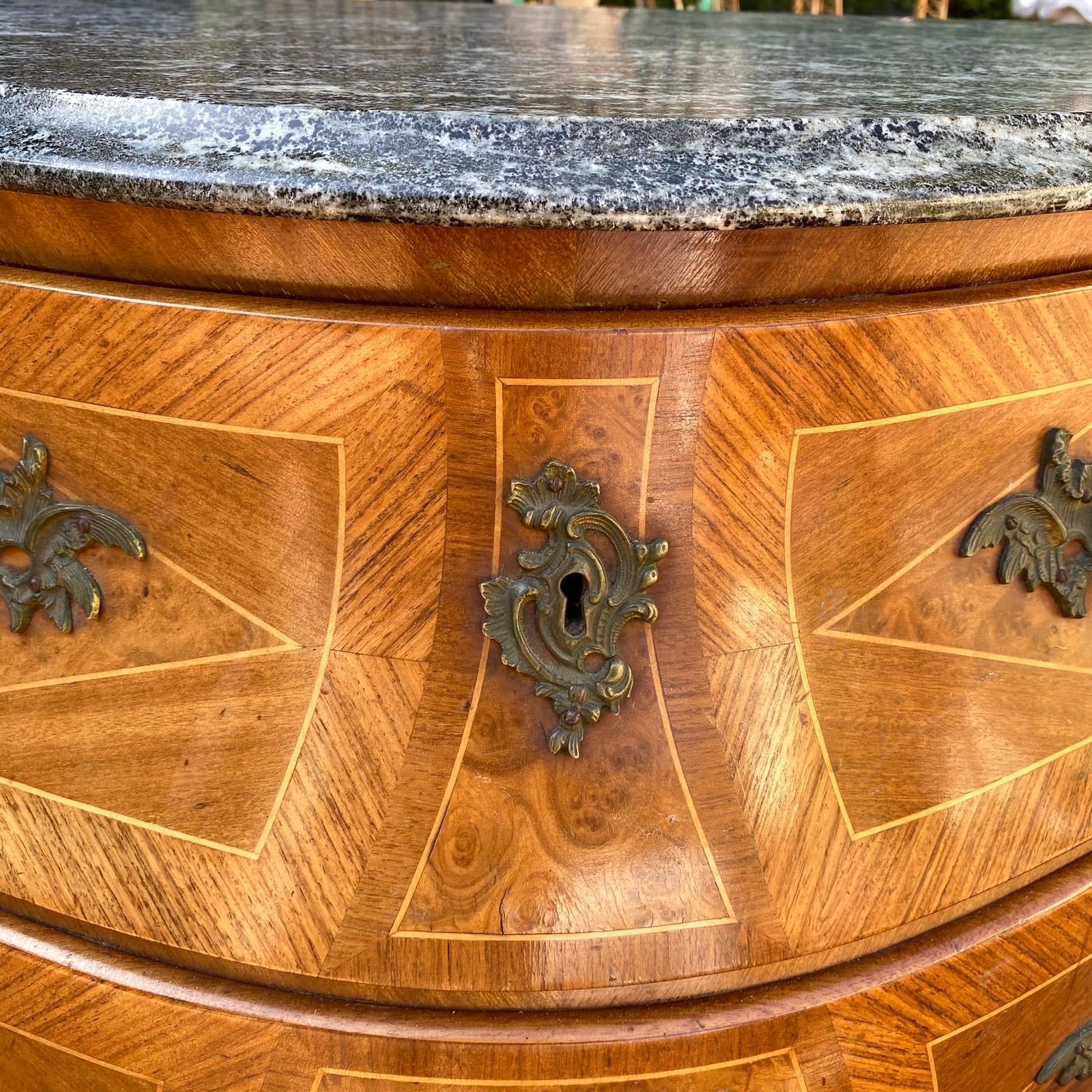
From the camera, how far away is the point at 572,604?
0.51m

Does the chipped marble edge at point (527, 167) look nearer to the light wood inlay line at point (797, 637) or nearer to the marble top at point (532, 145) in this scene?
the marble top at point (532, 145)

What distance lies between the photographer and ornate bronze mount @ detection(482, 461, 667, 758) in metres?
0.49

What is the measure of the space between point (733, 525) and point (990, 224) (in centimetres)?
16

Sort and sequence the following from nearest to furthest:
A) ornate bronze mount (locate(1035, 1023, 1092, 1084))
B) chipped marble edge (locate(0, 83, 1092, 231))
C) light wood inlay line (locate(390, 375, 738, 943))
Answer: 1. chipped marble edge (locate(0, 83, 1092, 231))
2. light wood inlay line (locate(390, 375, 738, 943))
3. ornate bronze mount (locate(1035, 1023, 1092, 1084))

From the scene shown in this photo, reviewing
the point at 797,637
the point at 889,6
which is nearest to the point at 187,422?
the point at 797,637

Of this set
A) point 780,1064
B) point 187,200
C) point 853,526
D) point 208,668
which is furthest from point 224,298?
point 780,1064

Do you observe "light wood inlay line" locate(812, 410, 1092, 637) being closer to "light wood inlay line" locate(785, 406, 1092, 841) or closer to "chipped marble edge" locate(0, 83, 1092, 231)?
"light wood inlay line" locate(785, 406, 1092, 841)

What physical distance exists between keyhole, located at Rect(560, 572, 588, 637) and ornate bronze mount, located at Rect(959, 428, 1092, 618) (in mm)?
188

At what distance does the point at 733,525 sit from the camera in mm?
512

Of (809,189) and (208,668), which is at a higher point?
(809,189)

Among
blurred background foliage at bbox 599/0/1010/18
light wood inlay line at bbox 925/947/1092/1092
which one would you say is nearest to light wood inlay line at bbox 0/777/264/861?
light wood inlay line at bbox 925/947/1092/1092

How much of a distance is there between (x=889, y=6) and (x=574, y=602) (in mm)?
2197

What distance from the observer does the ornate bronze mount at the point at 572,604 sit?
1.61 ft

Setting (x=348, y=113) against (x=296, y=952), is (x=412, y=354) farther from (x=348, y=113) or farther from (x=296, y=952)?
(x=296, y=952)
